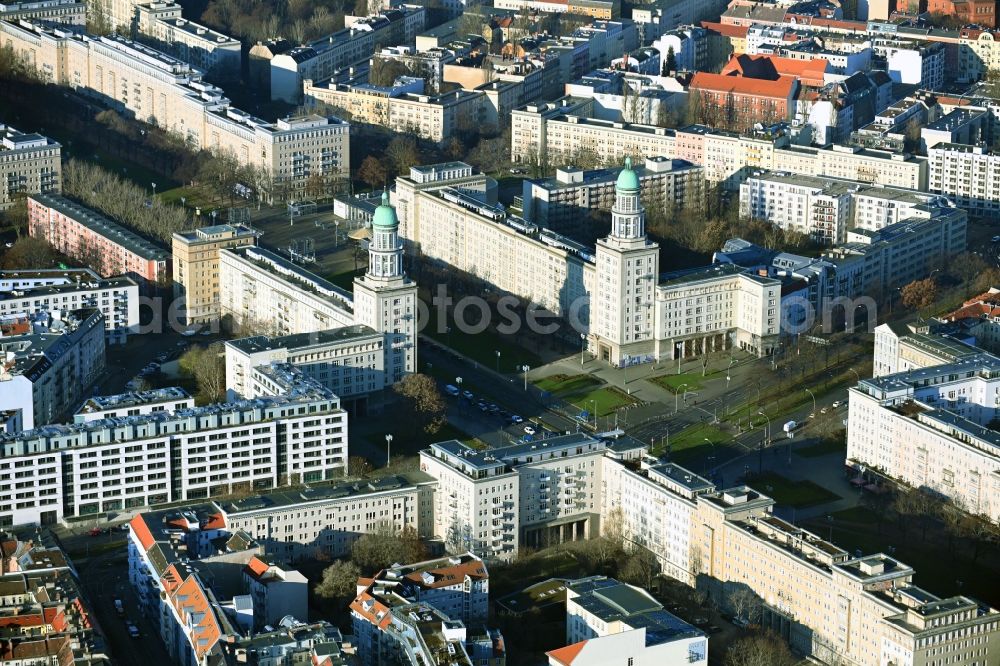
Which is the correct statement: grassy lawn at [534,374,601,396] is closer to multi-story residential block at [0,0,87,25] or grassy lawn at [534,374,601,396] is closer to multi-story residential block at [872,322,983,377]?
multi-story residential block at [872,322,983,377]

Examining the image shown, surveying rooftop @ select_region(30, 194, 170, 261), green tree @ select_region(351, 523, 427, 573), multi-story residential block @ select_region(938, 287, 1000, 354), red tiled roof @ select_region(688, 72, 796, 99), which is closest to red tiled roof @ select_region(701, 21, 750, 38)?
red tiled roof @ select_region(688, 72, 796, 99)

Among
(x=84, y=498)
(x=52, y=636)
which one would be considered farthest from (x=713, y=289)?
(x=52, y=636)

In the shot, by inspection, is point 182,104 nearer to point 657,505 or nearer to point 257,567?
point 657,505

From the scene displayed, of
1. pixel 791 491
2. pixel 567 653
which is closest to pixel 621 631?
pixel 567 653

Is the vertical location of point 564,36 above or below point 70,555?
above

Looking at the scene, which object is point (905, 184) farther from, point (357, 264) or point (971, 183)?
point (357, 264)

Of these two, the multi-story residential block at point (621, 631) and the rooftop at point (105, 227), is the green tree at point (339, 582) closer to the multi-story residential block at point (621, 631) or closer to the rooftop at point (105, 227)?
the multi-story residential block at point (621, 631)
